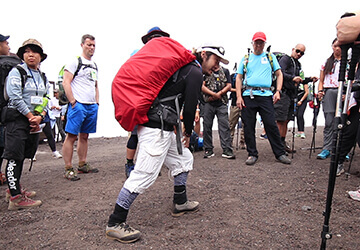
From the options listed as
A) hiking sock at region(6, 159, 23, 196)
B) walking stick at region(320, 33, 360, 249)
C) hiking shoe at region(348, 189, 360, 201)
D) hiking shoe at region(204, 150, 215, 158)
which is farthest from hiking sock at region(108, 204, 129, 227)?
hiking shoe at region(204, 150, 215, 158)

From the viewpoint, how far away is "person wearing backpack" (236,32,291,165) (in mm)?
5266

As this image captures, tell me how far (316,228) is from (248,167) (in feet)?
8.02

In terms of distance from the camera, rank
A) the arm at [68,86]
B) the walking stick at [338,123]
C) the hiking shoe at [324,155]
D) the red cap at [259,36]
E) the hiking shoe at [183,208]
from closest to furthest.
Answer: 1. the walking stick at [338,123]
2. the hiking shoe at [183,208]
3. the arm at [68,86]
4. the red cap at [259,36]
5. the hiking shoe at [324,155]

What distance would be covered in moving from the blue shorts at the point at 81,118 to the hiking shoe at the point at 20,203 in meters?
1.41

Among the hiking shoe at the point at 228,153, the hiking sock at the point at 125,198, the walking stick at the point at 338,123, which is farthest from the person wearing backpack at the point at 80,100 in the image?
the walking stick at the point at 338,123

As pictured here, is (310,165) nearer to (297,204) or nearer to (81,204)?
(297,204)

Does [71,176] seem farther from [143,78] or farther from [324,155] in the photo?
[324,155]

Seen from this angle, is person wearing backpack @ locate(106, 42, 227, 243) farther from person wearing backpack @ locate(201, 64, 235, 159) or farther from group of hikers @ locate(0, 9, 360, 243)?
person wearing backpack @ locate(201, 64, 235, 159)

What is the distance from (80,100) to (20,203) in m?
1.93

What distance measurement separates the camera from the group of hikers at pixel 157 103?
263cm

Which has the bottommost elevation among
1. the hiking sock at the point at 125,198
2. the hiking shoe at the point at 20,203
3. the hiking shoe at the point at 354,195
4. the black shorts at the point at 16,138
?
the hiking shoe at the point at 20,203

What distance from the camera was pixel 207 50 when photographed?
2998mm

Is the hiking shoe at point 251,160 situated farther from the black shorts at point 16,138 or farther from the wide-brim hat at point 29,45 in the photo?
the wide-brim hat at point 29,45

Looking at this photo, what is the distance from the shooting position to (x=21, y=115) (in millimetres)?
3570
